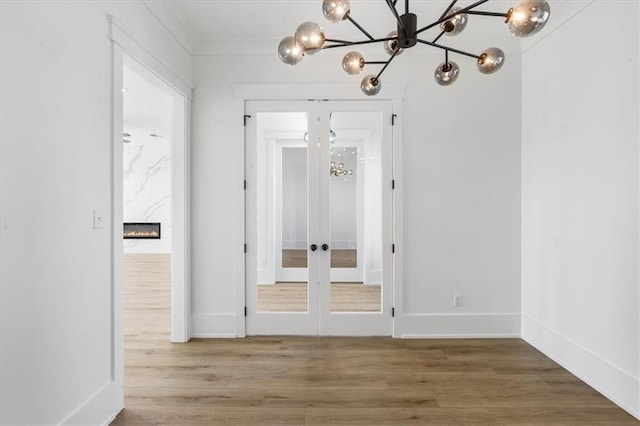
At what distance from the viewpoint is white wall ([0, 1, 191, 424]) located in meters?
1.58

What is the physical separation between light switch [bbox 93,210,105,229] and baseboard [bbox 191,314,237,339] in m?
1.78

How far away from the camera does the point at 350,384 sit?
2.67 m

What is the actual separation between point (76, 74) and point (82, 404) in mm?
1950

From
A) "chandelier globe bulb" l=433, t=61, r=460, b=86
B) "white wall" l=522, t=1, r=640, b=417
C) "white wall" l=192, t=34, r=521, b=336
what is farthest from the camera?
"white wall" l=192, t=34, r=521, b=336

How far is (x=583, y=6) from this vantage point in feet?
8.96

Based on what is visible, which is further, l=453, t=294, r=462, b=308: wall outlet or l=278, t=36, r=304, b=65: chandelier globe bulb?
l=453, t=294, r=462, b=308: wall outlet

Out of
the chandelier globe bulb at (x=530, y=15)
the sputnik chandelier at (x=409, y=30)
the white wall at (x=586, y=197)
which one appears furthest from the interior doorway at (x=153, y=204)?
the white wall at (x=586, y=197)

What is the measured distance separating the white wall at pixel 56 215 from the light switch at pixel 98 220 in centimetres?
3

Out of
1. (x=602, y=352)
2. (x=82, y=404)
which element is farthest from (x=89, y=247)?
(x=602, y=352)

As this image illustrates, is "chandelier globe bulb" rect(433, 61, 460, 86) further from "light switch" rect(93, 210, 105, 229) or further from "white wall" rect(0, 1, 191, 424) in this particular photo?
"light switch" rect(93, 210, 105, 229)

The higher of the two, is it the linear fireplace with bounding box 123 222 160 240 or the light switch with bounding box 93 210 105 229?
the light switch with bounding box 93 210 105 229

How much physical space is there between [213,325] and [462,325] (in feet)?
8.71

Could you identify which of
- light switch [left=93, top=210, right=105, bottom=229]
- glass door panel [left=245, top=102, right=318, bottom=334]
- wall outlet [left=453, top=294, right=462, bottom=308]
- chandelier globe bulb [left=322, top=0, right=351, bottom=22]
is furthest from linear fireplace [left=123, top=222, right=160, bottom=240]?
chandelier globe bulb [left=322, top=0, right=351, bottom=22]

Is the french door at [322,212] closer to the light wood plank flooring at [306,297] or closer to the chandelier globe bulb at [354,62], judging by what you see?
the light wood plank flooring at [306,297]
